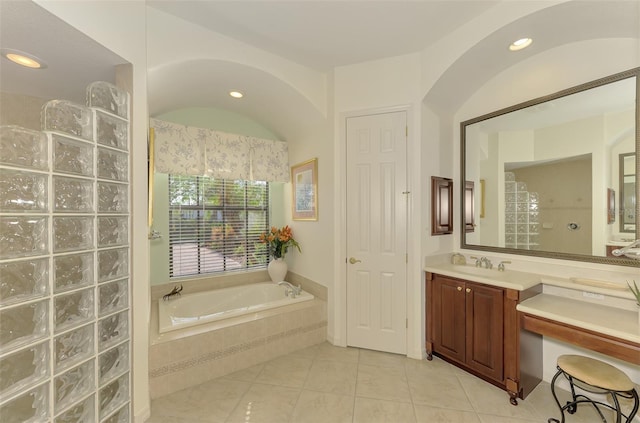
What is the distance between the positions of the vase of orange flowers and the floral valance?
0.77 m

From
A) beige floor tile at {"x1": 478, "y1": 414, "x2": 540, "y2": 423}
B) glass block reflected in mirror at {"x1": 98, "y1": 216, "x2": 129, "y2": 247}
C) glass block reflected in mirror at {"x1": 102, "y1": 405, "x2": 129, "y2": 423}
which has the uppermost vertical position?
glass block reflected in mirror at {"x1": 98, "y1": 216, "x2": 129, "y2": 247}

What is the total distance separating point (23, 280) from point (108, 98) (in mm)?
1089

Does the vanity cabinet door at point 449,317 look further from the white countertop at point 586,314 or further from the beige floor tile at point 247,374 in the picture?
the beige floor tile at point 247,374

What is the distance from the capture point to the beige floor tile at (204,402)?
1813 mm

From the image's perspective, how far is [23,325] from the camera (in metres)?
1.17

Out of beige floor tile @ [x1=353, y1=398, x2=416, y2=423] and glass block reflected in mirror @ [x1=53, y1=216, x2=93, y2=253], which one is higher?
glass block reflected in mirror @ [x1=53, y1=216, x2=93, y2=253]

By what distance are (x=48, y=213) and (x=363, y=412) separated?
7.35 feet

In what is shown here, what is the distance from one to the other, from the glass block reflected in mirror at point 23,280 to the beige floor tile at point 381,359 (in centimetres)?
240

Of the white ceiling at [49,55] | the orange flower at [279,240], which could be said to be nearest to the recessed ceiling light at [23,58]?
the white ceiling at [49,55]

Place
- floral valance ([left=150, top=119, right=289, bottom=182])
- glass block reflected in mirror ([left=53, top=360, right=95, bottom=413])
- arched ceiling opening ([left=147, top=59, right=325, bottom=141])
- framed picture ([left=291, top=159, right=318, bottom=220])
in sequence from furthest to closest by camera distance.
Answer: framed picture ([left=291, top=159, right=318, bottom=220]) → floral valance ([left=150, top=119, right=289, bottom=182]) → arched ceiling opening ([left=147, top=59, right=325, bottom=141]) → glass block reflected in mirror ([left=53, top=360, right=95, bottom=413])

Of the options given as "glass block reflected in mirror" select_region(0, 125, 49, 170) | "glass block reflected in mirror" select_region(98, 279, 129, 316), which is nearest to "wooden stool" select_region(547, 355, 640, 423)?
"glass block reflected in mirror" select_region(98, 279, 129, 316)

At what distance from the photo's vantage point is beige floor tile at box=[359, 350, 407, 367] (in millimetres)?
2438

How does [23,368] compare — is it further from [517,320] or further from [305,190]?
[517,320]

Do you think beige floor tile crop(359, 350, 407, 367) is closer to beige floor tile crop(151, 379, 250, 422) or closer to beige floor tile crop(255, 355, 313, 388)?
beige floor tile crop(255, 355, 313, 388)
